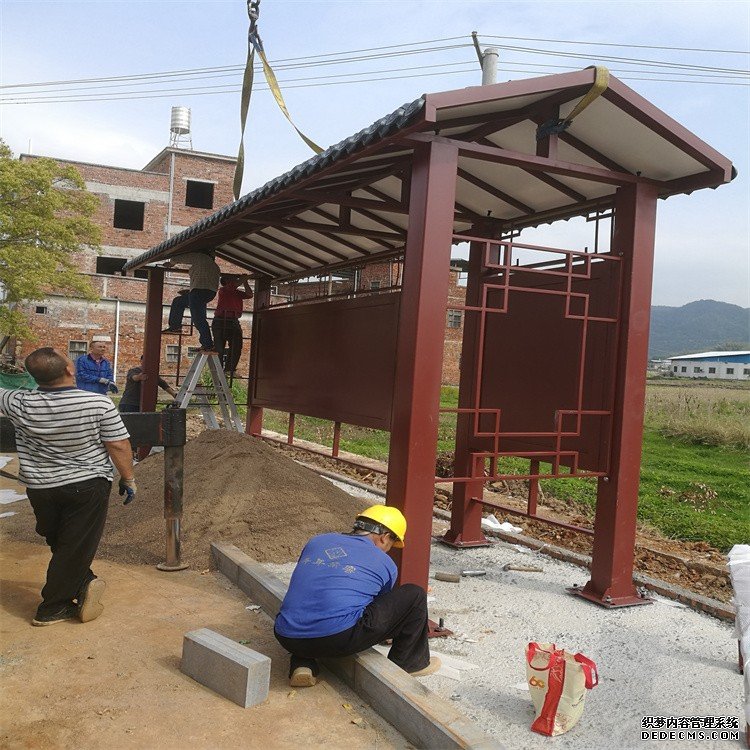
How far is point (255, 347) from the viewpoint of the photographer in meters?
10.9

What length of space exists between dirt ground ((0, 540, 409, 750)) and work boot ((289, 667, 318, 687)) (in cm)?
4

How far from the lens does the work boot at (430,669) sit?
171 inches

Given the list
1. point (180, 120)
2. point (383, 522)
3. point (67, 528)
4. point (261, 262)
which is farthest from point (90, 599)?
point (180, 120)

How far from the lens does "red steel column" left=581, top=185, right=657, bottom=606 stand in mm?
5773

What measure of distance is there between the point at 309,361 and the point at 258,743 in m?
5.82

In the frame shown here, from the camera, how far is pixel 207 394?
33.4ft

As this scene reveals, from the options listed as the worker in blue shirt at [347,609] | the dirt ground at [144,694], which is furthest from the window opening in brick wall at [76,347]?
the worker in blue shirt at [347,609]

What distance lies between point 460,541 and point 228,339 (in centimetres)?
506

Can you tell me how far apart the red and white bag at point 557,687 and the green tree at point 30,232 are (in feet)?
75.7

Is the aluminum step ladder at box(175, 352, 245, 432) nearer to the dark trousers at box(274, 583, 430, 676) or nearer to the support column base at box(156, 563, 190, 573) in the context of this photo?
the support column base at box(156, 563, 190, 573)

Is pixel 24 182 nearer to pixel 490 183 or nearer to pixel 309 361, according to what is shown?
pixel 309 361

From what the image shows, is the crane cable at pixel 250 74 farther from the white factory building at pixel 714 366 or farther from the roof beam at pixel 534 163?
the white factory building at pixel 714 366

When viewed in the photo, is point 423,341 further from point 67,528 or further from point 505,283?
point 67,528

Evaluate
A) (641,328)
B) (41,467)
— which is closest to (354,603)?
(41,467)
